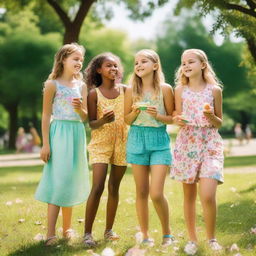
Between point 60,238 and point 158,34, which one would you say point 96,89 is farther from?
point 158,34

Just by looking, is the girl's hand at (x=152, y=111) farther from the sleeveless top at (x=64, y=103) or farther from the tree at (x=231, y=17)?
the tree at (x=231, y=17)

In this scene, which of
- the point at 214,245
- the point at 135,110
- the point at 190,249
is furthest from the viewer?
the point at 135,110

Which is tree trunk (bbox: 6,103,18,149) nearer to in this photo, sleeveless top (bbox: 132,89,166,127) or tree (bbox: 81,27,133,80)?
tree (bbox: 81,27,133,80)

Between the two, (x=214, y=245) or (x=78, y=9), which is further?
(x=78, y=9)

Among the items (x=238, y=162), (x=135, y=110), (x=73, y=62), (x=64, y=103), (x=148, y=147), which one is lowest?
(x=238, y=162)

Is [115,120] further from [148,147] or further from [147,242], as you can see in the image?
[147,242]

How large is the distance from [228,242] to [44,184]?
6.88ft

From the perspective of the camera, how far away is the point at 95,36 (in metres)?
39.8

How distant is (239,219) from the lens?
7.87m

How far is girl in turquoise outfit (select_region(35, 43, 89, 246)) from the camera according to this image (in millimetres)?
6074

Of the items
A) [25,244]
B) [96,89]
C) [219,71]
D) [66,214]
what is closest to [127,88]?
[96,89]

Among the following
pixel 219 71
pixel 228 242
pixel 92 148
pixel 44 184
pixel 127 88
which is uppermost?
pixel 219 71

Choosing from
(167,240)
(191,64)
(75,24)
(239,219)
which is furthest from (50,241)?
(75,24)

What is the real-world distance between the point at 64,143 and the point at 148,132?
0.92 meters
